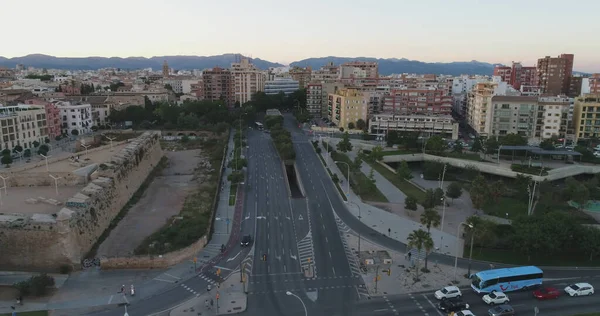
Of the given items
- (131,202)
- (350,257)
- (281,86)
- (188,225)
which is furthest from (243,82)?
(350,257)

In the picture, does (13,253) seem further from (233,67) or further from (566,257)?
(233,67)

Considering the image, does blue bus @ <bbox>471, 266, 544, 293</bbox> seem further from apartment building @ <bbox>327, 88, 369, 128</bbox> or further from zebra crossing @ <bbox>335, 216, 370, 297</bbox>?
apartment building @ <bbox>327, 88, 369, 128</bbox>

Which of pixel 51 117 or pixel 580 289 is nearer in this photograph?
pixel 580 289

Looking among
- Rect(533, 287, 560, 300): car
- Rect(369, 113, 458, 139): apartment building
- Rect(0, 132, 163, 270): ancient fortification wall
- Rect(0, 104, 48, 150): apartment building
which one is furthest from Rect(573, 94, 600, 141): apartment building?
Rect(0, 104, 48, 150): apartment building

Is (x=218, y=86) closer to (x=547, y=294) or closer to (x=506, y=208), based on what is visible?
(x=506, y=208)

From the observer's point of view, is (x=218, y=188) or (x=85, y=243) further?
(x=218, y=188)

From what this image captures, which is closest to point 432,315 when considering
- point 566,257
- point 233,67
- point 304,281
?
point 304,281
